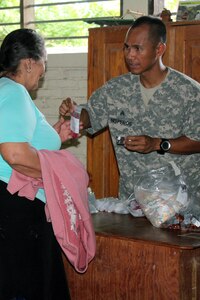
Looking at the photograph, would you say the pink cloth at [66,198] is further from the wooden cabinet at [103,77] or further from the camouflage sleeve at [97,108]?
the wooden cabinet at [103,77]

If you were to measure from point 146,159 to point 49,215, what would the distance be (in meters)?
0.89

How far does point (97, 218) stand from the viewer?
2910 mm

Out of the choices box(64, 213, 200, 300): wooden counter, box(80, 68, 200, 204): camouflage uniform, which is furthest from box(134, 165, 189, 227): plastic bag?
box(80, 68, 200, 204): camouflage uniform

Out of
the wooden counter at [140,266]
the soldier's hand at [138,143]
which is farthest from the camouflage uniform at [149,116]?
the wooden counter at [140,266]

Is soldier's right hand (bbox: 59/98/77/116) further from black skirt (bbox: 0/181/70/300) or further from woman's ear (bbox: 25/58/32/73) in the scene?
black skirt (bbox: 0/181/70/300)

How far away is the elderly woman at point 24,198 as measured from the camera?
231 cm

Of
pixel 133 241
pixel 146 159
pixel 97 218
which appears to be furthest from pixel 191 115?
pixel 133 241

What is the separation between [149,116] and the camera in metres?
3.23

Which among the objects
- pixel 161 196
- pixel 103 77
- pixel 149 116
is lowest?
pixel 161 196

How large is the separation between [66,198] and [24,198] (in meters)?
0.17

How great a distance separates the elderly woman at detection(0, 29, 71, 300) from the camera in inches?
90.8

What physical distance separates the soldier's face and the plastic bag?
647mm

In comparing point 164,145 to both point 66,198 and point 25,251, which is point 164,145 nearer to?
point 66,198

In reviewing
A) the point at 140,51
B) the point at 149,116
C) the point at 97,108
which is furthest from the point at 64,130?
the point at 140,51
